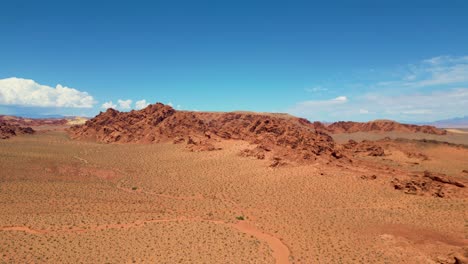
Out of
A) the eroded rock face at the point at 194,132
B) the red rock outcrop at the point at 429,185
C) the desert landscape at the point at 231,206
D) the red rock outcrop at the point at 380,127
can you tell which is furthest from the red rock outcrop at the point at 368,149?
the red rock outcrop at the point at 380,127

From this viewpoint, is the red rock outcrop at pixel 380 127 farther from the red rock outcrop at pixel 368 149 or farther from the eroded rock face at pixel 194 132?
the red rock outcrop at pixel 368 149

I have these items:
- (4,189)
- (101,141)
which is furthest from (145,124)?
(4,189)

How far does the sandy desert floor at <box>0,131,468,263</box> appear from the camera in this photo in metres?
23.0

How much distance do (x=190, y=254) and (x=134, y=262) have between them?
3888 mm

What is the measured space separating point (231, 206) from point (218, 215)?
3148 mm

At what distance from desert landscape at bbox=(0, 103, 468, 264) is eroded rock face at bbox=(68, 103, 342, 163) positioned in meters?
0.62

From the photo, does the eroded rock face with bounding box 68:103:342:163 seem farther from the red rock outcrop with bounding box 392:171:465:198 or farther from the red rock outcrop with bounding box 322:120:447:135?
the red rock outcrop with bounding box 322:120:447:135

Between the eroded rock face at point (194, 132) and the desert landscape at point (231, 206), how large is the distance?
2.04ft

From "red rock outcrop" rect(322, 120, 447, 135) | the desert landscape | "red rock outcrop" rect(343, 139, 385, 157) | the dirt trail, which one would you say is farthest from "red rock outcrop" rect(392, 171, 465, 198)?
"red rock outcrop" rect(322, 120, 447, 135)

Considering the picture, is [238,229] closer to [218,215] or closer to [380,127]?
[218,215]

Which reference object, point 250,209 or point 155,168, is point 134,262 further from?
point 155,168

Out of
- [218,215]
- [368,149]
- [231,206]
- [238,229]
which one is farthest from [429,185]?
[368,149]

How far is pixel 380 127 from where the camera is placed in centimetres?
13612

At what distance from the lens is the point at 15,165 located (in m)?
47.4
